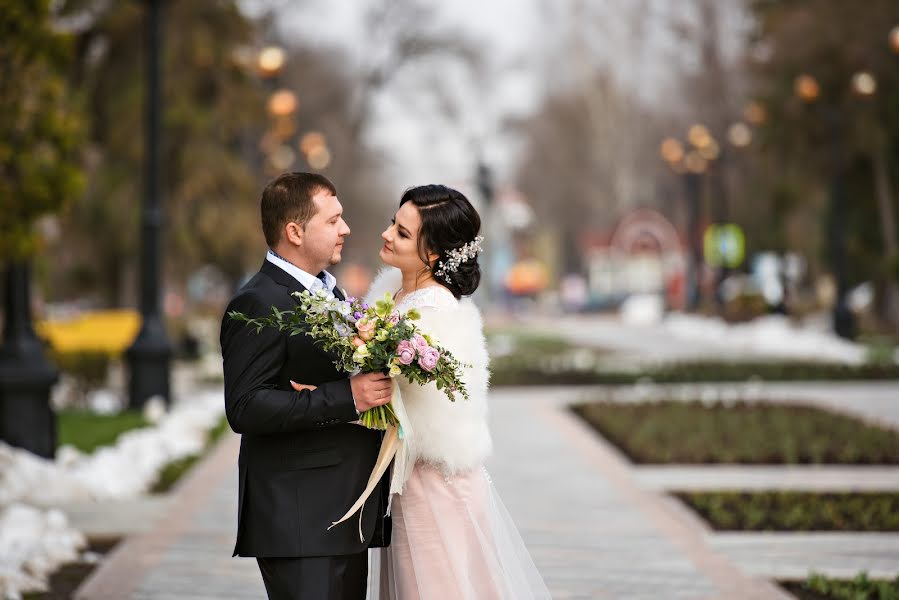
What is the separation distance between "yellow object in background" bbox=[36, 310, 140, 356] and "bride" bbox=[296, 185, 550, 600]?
15.4 meters

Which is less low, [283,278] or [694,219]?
[694,219]

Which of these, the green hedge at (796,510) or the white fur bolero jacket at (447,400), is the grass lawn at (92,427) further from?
the white fur bolero jacket at (447,400)

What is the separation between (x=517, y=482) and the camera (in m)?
11.1

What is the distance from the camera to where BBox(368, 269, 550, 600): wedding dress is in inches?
178

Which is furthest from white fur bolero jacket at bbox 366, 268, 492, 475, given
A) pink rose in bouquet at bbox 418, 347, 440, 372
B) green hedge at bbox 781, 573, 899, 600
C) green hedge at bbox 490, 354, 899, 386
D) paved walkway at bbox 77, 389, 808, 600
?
green hedge at bbox 490, 354, 899, 386

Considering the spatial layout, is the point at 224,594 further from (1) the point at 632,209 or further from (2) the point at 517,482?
(1) the point at 632,209

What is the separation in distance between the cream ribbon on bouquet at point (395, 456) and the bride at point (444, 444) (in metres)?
0.04

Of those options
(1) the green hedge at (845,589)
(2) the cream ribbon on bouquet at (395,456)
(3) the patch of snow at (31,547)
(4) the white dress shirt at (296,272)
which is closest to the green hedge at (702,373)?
(3) the patch of snow at (31,547)

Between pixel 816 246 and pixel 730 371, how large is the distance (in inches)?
993

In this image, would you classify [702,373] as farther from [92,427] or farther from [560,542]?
[560,542]

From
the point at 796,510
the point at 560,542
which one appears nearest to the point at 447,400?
the point at 560,542

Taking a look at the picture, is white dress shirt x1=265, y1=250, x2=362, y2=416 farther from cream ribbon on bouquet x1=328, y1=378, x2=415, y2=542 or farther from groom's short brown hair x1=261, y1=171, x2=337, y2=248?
cream ribbon on bouquet x1=328, y1=378, x2=415, y2=542

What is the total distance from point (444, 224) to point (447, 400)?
1.89 ft

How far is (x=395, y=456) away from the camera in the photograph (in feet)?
14.5
